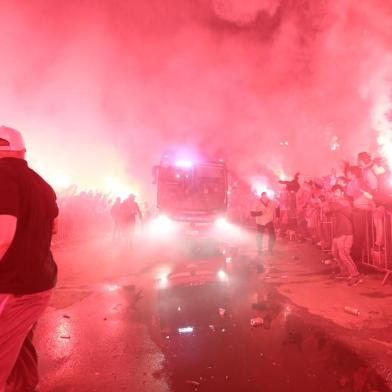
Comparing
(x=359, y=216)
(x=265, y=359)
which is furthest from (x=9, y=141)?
(x=359, y=216)

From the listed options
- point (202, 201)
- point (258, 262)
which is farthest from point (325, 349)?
point (202, 201)

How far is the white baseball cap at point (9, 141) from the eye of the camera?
2.17 metres

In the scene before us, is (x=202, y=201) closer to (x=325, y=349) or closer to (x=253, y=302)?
(x=253, y=302)

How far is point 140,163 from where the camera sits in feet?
116

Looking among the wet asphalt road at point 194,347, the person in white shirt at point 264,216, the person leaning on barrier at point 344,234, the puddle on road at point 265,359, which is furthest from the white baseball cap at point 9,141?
the person in white shirt at point 264,216

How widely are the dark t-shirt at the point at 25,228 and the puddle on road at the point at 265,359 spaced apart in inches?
63.7

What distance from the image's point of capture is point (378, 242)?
6.79m

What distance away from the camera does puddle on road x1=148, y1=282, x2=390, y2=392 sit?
2.99 m

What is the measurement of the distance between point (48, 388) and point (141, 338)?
1218 millimetres

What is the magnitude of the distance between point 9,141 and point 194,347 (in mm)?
2714

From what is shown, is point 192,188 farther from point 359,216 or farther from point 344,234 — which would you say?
→ point 344,234

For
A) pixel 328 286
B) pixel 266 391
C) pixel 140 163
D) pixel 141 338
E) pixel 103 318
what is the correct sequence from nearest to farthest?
1. pixel 266 391
2. pixel 141 338
3. pixel 103 318
4. pixel 328 286
5. pixel 140 163

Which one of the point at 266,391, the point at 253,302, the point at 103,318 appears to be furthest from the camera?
the point at 253,302

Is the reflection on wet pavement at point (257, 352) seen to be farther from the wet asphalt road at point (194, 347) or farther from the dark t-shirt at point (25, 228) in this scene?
the dark t-shirt at point (25, 228)
